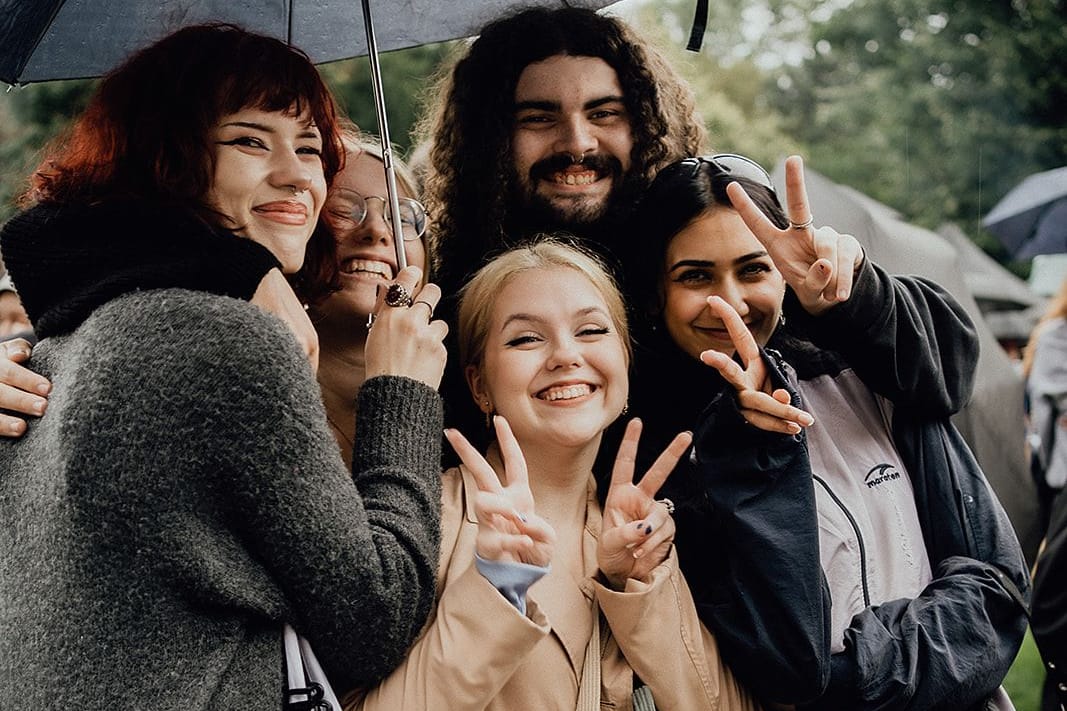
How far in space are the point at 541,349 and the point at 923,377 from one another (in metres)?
1.00

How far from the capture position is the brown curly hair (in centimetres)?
389

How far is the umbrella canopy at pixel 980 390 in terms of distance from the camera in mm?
7340

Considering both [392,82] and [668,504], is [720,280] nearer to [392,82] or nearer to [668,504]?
[668,504]

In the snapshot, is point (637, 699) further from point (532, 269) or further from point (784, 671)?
point (532, 269)

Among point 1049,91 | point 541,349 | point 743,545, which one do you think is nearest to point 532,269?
point 541,349

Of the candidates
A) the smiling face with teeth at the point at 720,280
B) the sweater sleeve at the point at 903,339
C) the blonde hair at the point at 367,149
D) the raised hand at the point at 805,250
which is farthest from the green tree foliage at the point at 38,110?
the sweater sleeve at the point at 903,339

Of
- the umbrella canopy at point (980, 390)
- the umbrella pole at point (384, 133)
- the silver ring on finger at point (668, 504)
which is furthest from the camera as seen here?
the umbrella canopy at point (980, 390)

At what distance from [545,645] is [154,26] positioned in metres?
1.92

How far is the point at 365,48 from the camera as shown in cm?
354

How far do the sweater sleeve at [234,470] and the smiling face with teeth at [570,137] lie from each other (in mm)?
1698

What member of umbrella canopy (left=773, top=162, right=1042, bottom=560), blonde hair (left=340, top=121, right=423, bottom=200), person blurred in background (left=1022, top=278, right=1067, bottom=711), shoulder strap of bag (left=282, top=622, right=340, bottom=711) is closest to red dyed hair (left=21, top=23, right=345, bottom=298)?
blonde hair (left=340, top=121, right=423, bottom=200)

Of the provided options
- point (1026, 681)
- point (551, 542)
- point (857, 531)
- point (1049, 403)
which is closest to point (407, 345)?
point (551, 542)

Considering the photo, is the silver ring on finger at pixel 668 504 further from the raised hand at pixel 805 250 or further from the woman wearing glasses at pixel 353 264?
the woman wearing glasses at pixel 353 264

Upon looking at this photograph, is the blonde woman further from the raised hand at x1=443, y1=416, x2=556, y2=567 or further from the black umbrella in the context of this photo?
the black umbrella
